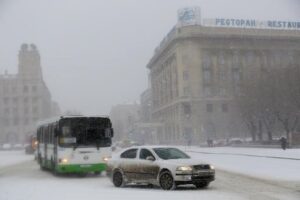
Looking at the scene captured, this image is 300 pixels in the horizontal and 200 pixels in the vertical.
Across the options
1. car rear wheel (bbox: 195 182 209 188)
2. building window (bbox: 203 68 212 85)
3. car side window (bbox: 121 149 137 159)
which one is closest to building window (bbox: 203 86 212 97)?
building window (bbox: 203 68 212 85)

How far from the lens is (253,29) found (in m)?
125

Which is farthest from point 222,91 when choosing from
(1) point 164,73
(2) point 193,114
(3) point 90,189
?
(3) point 90,189

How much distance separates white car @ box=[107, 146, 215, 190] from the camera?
1895cm

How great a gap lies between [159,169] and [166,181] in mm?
507

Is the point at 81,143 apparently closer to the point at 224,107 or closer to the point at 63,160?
the point at 63,160

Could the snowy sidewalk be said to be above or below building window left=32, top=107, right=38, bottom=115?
below

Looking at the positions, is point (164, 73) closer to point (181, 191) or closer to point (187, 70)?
point (187, 70)

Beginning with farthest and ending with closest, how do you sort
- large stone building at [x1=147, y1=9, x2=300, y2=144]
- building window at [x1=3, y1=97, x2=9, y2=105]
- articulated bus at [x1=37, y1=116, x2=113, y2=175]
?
building window at [x1=3, y1=97, x2=9, y2=105] → large stone building at [x1=147, y1=9, x2=300, y2=144] → articulated bus at [x1=37, y1=116, x2=113, y2=175]

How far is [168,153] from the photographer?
67.3 ft

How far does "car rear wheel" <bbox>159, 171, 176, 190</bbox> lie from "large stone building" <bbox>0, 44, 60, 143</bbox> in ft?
470

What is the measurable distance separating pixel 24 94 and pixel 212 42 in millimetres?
62973

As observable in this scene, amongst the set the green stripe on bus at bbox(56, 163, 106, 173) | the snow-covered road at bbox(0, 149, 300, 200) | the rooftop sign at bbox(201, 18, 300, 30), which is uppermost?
the rooftop sign at bbox(201, 18, 300, 30)

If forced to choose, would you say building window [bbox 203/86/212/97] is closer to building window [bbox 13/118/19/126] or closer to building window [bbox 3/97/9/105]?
building window [bbox 3/97/9/105]

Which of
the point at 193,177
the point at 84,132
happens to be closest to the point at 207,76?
the point at 84,132
